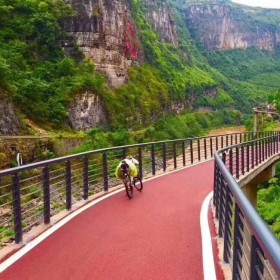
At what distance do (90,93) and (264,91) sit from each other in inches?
4679

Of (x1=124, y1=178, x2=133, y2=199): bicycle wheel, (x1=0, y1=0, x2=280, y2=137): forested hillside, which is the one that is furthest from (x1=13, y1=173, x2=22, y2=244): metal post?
(x1=0, y1=0, x2=280, y2=137): forested hillside

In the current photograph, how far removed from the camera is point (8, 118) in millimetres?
36344

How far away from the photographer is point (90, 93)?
170ft

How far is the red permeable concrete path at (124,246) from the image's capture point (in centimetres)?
627

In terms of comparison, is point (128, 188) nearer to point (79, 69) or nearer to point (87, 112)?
point (87, 112)

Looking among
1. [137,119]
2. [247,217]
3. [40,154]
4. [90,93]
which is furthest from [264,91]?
[247,217]

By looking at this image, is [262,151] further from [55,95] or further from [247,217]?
[55,95]

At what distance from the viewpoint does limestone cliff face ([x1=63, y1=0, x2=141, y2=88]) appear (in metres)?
55.9

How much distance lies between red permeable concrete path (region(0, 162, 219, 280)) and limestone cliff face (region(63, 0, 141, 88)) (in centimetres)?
4614

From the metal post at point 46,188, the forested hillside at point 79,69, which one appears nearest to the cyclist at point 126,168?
the metal post at point 46,188

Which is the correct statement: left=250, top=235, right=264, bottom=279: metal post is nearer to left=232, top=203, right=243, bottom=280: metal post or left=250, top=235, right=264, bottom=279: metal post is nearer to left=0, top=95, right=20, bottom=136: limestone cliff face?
left=232, top=203, right=243, bottom=280: metal post

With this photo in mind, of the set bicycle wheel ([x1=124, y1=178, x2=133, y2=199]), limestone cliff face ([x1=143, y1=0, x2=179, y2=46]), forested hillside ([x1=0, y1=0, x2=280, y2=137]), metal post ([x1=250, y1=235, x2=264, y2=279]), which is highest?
limestone cliff face ([x1=143, y1=0, x2=179, y2=46])

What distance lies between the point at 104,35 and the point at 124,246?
54.2 m

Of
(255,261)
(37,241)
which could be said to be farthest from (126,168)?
(255,261)
